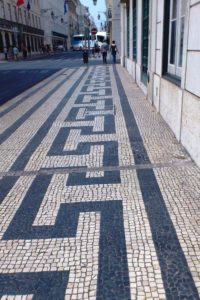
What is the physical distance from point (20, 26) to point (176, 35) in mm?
51686

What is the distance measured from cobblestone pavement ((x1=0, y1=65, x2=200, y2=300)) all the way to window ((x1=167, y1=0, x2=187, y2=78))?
130 cm

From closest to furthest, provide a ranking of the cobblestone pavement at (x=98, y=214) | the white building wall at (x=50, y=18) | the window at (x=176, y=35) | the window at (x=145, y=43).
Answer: the cobblestone pavement at (x=98, y=214) → the window at (x=176, y=35) → the window at (x=145, y=43) → the white building wall at (x=50, y=18)

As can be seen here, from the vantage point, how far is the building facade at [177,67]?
4591 millimetres

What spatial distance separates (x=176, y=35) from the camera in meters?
6.35

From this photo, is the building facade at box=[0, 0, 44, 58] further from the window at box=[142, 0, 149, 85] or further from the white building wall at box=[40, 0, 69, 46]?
the window at box=[142, 0, 149, 85]

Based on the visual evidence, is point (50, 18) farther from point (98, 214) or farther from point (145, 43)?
point (98, 214)

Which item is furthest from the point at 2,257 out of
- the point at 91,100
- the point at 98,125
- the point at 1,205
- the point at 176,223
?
the point at 91,100

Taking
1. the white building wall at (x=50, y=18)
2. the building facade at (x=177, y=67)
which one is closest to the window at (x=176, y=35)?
the building facade at (x=177, y=67)

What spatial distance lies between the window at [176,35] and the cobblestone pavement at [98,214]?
1298 millimetres

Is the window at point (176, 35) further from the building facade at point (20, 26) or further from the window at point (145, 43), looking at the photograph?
the building facade at point (20, 26)

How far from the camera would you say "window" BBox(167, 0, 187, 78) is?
595 cm

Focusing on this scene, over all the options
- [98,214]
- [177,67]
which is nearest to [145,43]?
[177,67]

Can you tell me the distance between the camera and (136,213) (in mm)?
3539

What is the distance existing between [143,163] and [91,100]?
5927 millimetres
